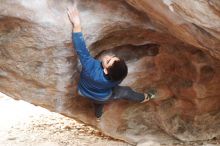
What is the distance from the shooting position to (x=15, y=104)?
7.32m

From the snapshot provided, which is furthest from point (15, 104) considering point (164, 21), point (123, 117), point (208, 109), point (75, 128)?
point (164, 21)

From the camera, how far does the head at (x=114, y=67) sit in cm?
345

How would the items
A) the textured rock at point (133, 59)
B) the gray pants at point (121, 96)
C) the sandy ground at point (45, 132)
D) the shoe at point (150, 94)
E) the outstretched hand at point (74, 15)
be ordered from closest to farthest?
the textured rock at point (133, 59), the outstretched hand at point (74, 15), the gray pants at point (121, 96), the shoe at point (150, 94), the sandy ground at point (45, 132)

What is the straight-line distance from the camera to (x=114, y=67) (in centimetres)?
345

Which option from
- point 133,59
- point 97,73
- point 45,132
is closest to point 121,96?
point 133,59

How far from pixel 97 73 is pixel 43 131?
217 centimetres

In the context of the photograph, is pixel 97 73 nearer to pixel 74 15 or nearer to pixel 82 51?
pixel 82 51

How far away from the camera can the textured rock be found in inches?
126

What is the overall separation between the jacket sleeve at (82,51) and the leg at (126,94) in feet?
1.67

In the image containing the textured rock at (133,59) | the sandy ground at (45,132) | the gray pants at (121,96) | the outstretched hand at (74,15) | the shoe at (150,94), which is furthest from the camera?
the sandy ground at (45,132)

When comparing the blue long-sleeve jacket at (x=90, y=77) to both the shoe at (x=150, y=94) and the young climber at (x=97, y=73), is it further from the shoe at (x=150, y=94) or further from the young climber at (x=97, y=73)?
the shoe at (x=150, y=94)

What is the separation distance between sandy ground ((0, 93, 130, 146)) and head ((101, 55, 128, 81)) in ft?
4.52

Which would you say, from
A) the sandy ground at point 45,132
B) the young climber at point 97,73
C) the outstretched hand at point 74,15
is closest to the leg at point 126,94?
the young climber at point 97,73

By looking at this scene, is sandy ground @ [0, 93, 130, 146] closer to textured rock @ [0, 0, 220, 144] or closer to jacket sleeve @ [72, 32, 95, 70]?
textured rock @ [0, 0, 220, 144]
